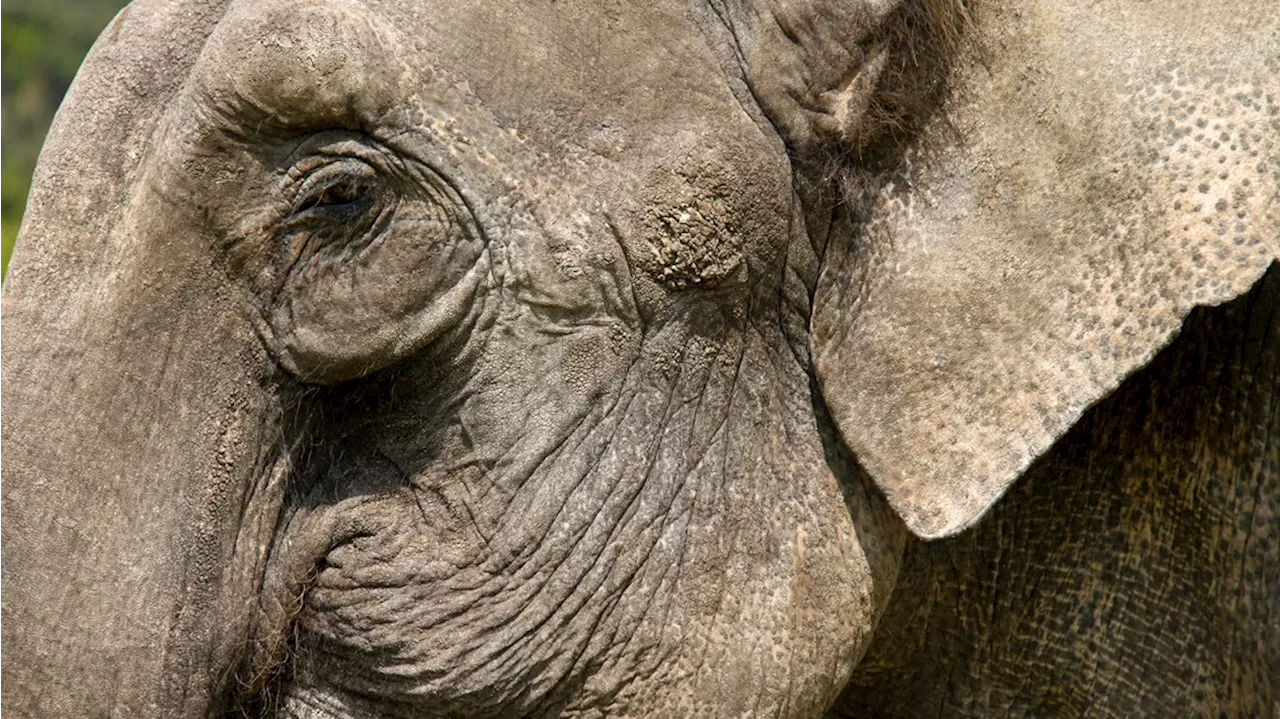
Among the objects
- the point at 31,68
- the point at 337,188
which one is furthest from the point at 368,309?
the point at 31,68

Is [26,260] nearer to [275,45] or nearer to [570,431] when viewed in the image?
[275,45]

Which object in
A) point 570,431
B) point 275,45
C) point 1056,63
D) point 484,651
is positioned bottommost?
point 484,651

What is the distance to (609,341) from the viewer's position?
7.50 feet

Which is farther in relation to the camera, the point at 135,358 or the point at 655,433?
the point at 655,433

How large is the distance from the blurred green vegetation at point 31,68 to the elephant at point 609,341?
15.7 feet

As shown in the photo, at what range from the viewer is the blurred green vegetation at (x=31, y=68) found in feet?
25.9

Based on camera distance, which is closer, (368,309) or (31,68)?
(368,309)

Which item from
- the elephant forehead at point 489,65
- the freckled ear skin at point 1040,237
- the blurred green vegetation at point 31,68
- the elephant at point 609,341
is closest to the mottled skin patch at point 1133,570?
the elephant at point 609,341

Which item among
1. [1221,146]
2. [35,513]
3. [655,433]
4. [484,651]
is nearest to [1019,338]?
[1221,146]

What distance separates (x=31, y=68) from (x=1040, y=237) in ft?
26.4

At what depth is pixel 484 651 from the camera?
226 cm

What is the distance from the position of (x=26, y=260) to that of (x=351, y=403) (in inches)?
16.6

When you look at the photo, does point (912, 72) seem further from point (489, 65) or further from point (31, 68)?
point (31, 68)

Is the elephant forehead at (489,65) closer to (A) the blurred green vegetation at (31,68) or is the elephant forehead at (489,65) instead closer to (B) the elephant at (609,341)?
(B) the elephant at (609,341)
